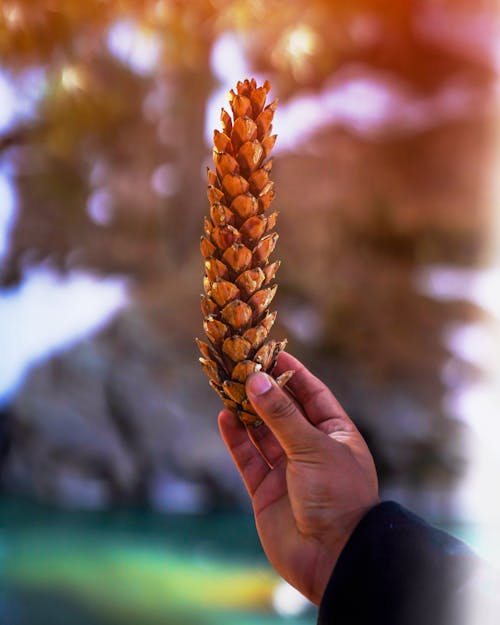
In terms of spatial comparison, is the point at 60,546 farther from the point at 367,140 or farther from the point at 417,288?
the point at 367,140

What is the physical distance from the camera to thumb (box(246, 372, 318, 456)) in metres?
0.67

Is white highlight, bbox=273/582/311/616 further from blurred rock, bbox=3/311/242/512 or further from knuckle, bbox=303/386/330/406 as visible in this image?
knuckle, bbox=303/386/330/406

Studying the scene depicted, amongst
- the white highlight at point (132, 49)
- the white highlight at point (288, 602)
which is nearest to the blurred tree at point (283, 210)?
the white highlight at point (132, 49)

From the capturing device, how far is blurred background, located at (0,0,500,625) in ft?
13.3

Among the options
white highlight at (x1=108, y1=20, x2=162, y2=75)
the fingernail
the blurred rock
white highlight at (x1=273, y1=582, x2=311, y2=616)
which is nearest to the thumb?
the fingernail

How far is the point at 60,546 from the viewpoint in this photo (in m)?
3.47

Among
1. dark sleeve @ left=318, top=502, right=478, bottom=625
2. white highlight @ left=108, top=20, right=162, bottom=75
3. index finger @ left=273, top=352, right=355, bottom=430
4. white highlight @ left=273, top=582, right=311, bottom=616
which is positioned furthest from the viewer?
white highlight @ left=108, top=20, right=162, bottom=75

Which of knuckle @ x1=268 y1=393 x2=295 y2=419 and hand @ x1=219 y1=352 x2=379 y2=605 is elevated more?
knuckle @ x1=268 y1=393 x2=295 y2=419

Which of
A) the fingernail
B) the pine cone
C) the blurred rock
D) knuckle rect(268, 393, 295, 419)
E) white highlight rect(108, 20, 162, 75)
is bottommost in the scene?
the blurred rock

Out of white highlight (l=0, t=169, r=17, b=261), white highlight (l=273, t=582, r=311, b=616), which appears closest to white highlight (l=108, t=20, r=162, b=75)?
white highlight (l=0, t=169, r=17, b=261)

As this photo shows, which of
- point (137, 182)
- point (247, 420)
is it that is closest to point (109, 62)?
point (137, 182)

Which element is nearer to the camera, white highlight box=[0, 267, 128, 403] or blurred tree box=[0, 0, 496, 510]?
blurred tree box=[0, 0, 496, 510]

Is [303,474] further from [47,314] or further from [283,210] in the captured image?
[47,314]

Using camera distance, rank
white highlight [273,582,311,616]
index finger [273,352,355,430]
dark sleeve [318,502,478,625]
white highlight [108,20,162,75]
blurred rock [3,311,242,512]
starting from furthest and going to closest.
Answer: white highlight [108,20,162,75] < blurred rock [3,311,242,512] < white highlight [273,582,311,616] < index finger [273,352,355,430] < dark sleeve [318,502,478,625]
